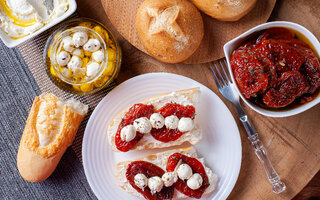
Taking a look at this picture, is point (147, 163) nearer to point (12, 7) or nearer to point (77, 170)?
point (77, 170)

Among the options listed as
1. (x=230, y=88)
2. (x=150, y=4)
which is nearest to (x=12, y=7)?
(x=150, y=4)

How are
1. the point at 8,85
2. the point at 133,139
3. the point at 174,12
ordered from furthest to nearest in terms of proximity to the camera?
1. the point at 8,85
2. the point at 133,139
3. the point at 174,12

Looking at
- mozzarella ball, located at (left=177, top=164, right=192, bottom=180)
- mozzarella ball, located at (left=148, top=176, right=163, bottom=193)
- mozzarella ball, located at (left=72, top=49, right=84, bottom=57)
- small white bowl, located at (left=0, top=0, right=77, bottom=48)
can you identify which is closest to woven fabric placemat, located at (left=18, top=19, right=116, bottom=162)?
small white bowl, located at (left=0, top=0, right=77, bottom=48)

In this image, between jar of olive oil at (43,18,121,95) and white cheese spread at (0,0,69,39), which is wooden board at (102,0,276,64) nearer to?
jar of olive oil at (43,18,121,95)

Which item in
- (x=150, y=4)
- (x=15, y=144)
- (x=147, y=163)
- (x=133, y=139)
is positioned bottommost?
(x=15, y=144)

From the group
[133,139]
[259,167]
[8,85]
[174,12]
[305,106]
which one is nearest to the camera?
[305,106]

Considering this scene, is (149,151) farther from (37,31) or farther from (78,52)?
(37,31)

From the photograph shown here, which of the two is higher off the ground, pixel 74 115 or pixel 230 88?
pixel 230 88
